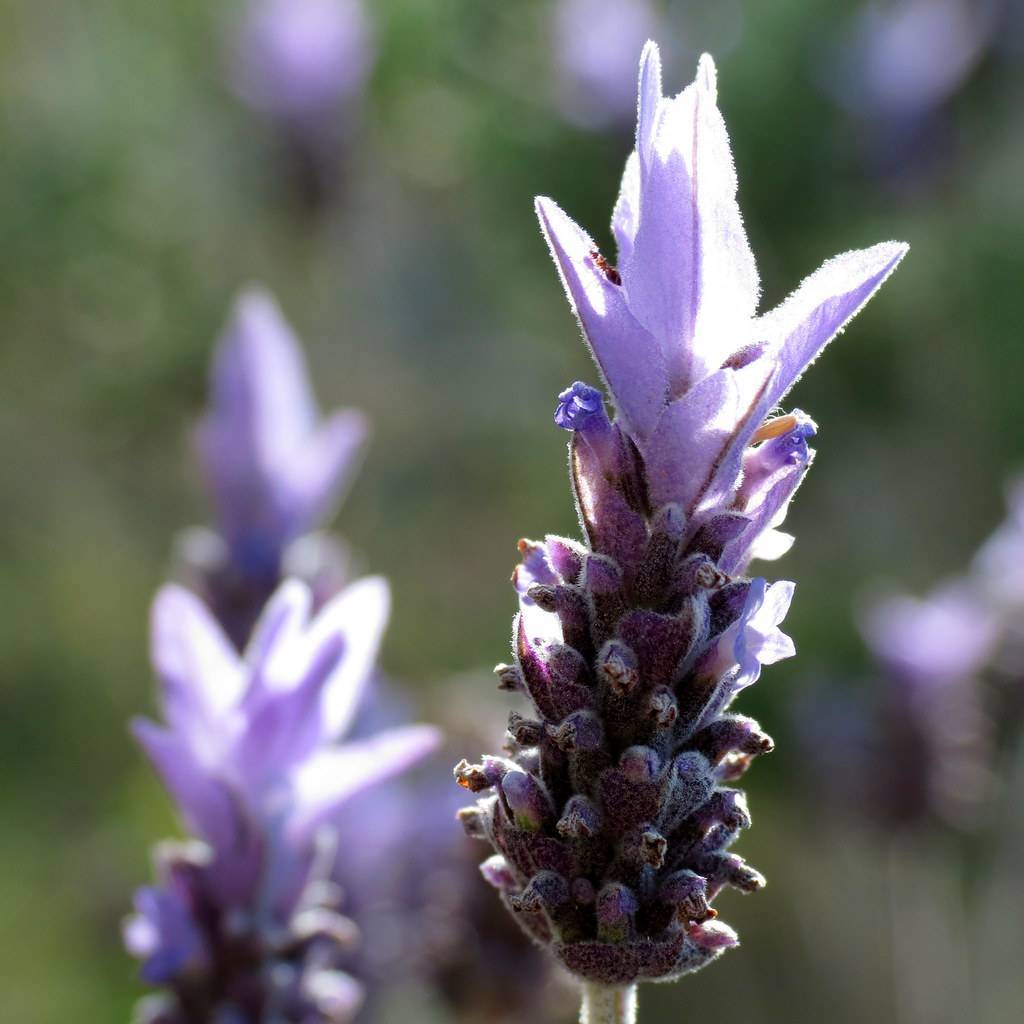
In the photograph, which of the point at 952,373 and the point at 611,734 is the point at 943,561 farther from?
the point at 611,734

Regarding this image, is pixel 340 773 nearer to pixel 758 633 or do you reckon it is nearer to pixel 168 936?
pixel 168 936

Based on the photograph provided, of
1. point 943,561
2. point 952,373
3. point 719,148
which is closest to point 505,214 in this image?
point 952,373

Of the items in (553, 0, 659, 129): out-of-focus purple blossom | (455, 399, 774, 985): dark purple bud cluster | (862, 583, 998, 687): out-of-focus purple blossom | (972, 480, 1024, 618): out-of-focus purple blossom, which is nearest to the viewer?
(455, 399, 774, 985): dark purple bud cluster

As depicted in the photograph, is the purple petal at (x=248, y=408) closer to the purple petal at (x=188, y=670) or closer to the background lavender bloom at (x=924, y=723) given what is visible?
the purple petal at (x=188, y=670)

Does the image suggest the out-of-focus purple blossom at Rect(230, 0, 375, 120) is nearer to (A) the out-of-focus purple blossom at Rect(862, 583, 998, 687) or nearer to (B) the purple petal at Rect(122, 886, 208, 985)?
(A) the out-of-focus purple blossom at Rect(862, 583, 998, 687)

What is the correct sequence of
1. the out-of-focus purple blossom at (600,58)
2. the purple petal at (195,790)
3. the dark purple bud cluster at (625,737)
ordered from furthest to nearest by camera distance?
the out-of-focus purple blossom at (600,58) < the purple petal at (195,790) < the dark purple bud cluster at (625,737)

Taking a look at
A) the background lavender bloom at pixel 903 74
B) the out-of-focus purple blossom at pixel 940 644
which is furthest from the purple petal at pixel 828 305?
the background lavender bloom at pixel 903 74

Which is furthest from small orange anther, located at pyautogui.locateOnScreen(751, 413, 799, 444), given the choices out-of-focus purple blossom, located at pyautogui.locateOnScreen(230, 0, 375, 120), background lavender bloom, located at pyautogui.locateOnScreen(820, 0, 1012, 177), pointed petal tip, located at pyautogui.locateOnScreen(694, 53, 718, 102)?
out-of-focus purple blossom, located at pyautogui.locateOnScreen(230, 0, 375, 120)
